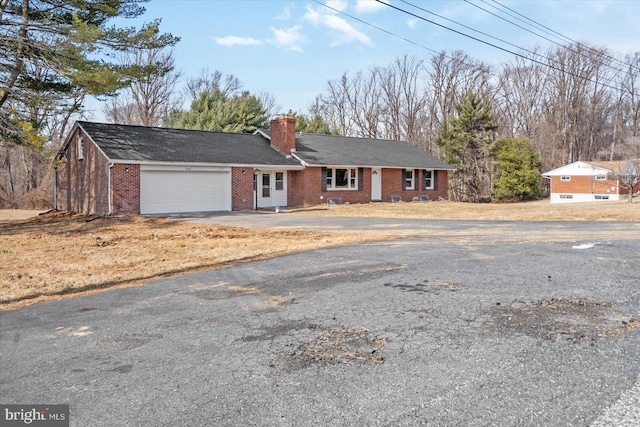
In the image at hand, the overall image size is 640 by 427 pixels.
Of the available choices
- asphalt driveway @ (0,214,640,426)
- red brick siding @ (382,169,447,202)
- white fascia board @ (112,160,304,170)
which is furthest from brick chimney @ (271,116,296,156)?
asphalt driveway @ (0,214,640,426)

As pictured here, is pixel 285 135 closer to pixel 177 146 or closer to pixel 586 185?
pixel 177 146

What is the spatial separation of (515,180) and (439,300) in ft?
120

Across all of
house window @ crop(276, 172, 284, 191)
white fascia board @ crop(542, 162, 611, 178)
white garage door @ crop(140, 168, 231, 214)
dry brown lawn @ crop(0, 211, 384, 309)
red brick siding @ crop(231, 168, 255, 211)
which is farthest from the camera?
white fascia board @ crop(542, 162, 611, 178)

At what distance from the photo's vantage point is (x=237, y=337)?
467cm

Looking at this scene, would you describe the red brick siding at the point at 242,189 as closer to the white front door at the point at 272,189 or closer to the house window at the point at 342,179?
the white front door at the point at 272,189

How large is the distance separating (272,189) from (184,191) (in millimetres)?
5507

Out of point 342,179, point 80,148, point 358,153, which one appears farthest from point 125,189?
point 358,153

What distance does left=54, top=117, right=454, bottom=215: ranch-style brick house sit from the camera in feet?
69.6

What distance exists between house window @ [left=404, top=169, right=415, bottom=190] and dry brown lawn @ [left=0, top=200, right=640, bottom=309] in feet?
44.5

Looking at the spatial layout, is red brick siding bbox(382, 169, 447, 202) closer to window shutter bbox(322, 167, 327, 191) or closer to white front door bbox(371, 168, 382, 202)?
white front door bbox(371, 168, 382, 202)

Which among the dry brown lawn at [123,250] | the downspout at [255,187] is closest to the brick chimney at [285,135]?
the downspout at [255,187]

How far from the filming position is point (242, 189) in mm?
24719

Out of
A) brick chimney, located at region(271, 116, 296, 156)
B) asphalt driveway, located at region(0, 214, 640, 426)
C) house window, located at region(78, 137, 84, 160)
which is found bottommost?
asphalt driveway, located at region(0, 214, 640, 426)

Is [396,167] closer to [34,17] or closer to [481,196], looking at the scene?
[481,196]
